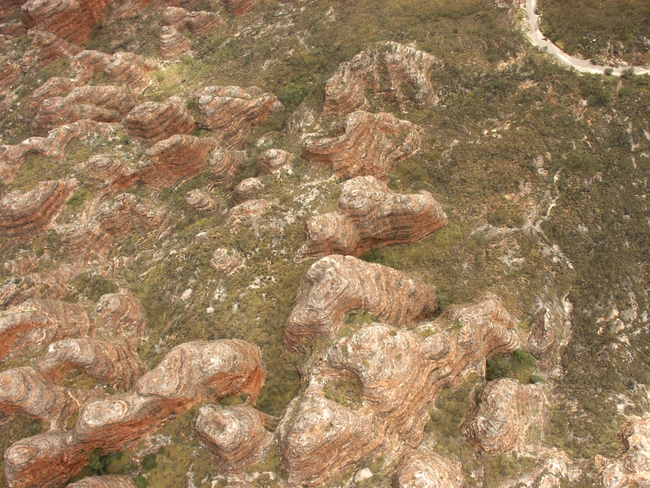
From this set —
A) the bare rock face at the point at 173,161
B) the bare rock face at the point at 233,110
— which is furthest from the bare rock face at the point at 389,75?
the bare rock face at the point at 173,161

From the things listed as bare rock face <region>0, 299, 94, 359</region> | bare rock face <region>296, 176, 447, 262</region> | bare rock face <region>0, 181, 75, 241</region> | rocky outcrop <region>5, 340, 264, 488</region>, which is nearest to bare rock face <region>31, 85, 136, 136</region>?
bare rock face <region>0, 181, 75, 241</region>

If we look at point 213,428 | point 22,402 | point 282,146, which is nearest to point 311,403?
point 213,428

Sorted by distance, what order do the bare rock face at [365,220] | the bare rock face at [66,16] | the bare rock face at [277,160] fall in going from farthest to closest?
the bare rock face at [66,16] → the bare rock face at [277,160] → the bare rock face at [365,220]

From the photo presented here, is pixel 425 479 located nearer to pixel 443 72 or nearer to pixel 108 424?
pixel 108 424

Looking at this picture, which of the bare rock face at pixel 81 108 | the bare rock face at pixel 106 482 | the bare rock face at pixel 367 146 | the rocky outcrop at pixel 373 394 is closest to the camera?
the rocky outcrop at pixel 373 394

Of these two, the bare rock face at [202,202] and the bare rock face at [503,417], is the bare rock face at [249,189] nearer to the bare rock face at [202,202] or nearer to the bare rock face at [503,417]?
the bare rock face at [202,202]

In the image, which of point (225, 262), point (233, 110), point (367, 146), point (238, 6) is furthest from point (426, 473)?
point (238, 6)

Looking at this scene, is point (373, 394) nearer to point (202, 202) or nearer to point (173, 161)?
point (202, 202)
